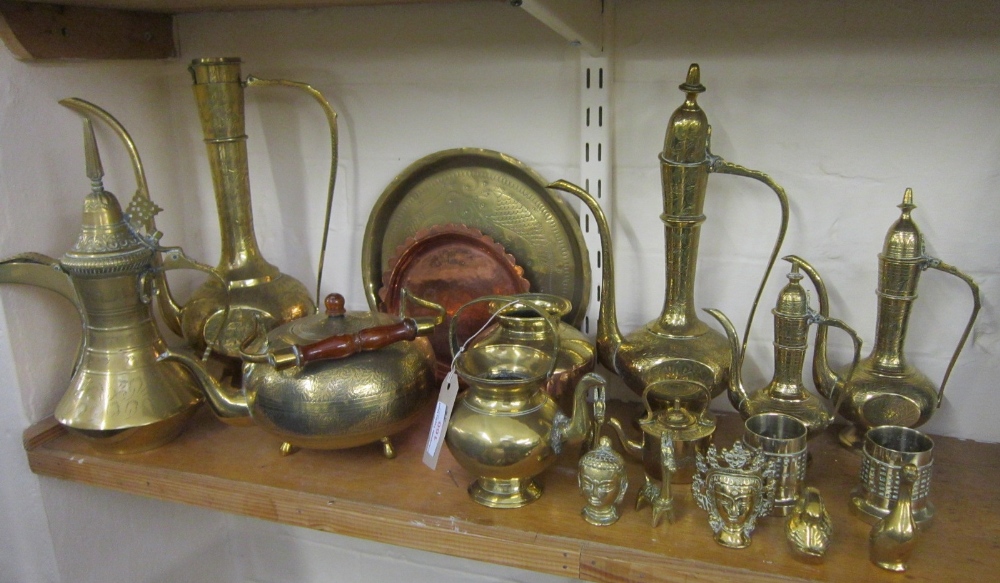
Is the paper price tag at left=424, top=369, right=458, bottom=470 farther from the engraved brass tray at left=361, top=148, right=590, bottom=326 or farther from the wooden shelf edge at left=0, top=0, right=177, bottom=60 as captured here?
the wooden shelf edge at left=0, top=0, right=177, bottom=60

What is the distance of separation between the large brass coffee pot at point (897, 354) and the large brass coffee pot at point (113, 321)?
83cm

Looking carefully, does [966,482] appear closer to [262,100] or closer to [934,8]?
[934,8]

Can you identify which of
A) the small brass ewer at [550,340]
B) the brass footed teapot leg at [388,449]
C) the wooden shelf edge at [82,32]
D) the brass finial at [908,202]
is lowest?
the brass footed teapot leg at [388,449]

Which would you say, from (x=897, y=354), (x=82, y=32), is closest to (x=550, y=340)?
(x=897, y=354)

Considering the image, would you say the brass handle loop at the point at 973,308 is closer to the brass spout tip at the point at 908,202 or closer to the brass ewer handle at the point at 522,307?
the brass spout tip at the point at 908,202

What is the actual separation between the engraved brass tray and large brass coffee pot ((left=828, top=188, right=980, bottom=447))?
38cm

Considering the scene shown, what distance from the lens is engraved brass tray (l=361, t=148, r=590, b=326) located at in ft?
3.56

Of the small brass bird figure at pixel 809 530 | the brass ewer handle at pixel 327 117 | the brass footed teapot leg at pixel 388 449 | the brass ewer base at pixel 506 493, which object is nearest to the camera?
the small brass bird figure at pixel 809 530

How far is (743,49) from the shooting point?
96 centimetres

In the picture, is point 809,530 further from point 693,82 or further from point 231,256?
point 231,256

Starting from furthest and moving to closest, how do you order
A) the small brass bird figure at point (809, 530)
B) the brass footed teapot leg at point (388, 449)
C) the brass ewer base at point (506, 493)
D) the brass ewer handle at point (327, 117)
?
the brass ewer handle at point (327, 117) → the brass footed teapot leg at point (388, 449) → the brass ewer base at point (506, 493) → the small brass bird figure at point (809, 530)

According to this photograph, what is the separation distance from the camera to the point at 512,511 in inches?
33.1

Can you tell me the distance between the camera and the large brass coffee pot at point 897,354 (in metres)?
0.88

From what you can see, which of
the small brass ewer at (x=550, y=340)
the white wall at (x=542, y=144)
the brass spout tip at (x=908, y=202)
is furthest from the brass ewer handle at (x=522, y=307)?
the brass spout tip at (x=908, y=202)
